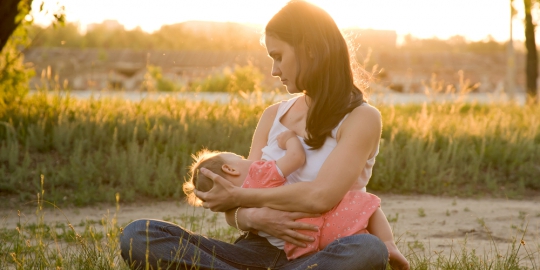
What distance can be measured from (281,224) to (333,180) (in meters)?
0.32

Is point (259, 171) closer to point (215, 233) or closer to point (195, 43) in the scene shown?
point (215, 233)

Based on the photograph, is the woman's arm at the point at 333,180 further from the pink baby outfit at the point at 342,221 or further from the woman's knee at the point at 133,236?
the woman's knee at the point at 133,236

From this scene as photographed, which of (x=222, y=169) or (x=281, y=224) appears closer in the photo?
(x=281, y=224)

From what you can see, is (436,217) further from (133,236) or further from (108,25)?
(108,25)

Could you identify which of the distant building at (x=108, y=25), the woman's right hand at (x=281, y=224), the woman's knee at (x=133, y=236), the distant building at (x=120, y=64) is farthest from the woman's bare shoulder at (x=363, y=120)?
the distant building at (x=108, y=25)

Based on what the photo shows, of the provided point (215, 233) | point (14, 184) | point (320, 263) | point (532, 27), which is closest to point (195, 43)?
point (532, 27)

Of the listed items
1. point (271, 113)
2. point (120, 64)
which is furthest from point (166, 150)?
point (120, 64)

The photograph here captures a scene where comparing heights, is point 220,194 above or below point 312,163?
below

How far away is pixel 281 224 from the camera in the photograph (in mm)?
2760

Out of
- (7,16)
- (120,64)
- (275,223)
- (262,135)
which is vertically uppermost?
(7,16)

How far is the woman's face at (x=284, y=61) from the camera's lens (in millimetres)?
2871

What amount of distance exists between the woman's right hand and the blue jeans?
4.2 inches

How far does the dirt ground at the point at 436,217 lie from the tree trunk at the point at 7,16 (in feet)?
6.43

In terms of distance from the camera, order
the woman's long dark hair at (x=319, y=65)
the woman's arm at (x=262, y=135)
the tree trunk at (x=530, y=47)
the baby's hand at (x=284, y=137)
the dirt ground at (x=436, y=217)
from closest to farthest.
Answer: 1. the woman's long dark hair at (x=319, y=65)
2. the baby's hand at (x=284, y=137)
3. the woman's arm at (x=262, y=135)
4. the dirt ground at (x=436, y=217)
5. the tree trunk at (x=530, y=47)
